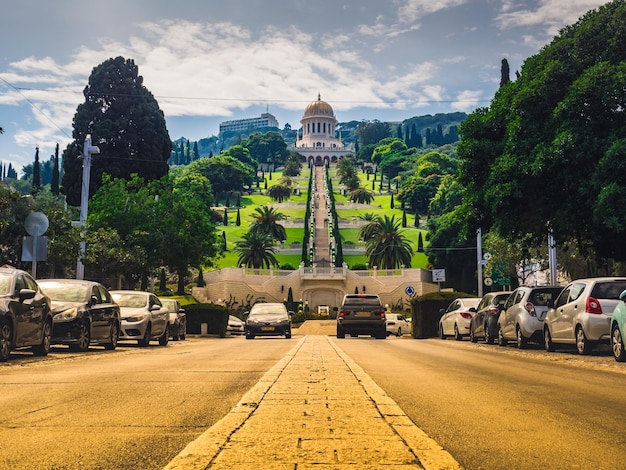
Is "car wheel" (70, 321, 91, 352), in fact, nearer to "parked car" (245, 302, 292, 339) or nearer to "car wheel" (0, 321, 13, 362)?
"car wheel" (0, 321, 13, 362)

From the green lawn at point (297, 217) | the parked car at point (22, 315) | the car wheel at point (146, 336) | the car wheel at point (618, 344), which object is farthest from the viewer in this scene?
the green lawn at point (297, 217)

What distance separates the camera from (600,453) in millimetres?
4473

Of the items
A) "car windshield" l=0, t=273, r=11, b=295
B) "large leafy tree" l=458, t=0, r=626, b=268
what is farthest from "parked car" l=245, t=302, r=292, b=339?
"car windshield" l=0, t=273, r=11, b=295

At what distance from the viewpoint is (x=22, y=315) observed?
12773 mm

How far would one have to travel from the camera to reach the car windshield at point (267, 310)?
30.0 metres

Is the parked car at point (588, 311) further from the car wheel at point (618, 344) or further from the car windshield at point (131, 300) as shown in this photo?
the car windshield at point (131, 300)

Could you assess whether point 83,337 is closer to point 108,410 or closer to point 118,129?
point 108,410

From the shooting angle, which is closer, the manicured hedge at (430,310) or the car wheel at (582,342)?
the car wheel at (582,342)

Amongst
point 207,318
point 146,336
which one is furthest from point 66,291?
point 207,318

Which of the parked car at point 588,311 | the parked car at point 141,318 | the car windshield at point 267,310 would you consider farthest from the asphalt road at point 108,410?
the car windshield at point 267,310

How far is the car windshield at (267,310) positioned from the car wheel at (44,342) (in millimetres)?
15796

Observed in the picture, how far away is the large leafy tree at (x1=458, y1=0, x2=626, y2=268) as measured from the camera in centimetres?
1880

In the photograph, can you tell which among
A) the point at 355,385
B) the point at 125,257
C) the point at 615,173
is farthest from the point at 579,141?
the point at 125,257

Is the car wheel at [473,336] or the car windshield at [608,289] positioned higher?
the car windshield at [608,289]
